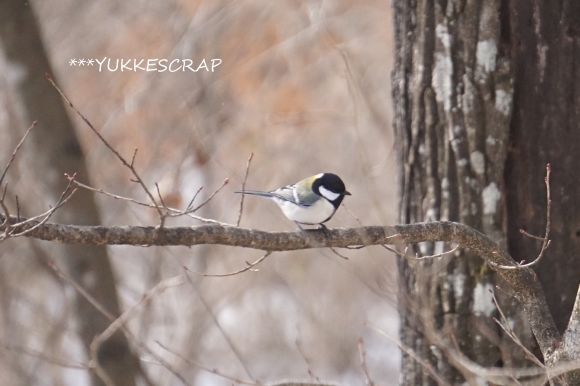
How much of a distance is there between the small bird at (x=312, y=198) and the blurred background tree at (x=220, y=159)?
256cm

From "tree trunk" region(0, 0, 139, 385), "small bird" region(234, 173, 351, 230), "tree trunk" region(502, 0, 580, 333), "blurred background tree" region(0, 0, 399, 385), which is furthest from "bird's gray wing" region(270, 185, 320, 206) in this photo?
"blurred background tree" region(0, 0, 399, 385)

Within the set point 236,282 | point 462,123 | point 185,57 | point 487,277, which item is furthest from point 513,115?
point 236,282

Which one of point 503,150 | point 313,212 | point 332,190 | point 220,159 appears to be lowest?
point 313,212

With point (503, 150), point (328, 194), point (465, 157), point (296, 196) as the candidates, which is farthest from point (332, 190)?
point (503, 150)

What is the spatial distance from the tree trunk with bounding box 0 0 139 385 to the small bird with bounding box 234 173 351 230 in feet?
5.37

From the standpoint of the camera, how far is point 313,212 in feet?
10.3

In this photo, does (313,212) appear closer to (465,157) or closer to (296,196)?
(296,196)

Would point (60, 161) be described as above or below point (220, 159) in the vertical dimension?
below

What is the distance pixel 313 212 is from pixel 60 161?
2107 mm

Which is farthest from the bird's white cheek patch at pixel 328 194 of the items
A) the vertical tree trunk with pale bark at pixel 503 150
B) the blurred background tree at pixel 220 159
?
the blurred background tree at pixel 220 159

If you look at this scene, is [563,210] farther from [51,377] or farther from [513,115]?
[51,377]

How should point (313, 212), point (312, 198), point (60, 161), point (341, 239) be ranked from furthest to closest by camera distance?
point (60, 161)
point (312, 198)
point (313, 212)
point (341, 239)

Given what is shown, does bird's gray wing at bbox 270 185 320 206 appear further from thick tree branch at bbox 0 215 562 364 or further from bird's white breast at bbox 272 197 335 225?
thick tree branch at bbox 0 215 562 364

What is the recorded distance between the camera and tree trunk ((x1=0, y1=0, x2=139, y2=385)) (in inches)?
172
